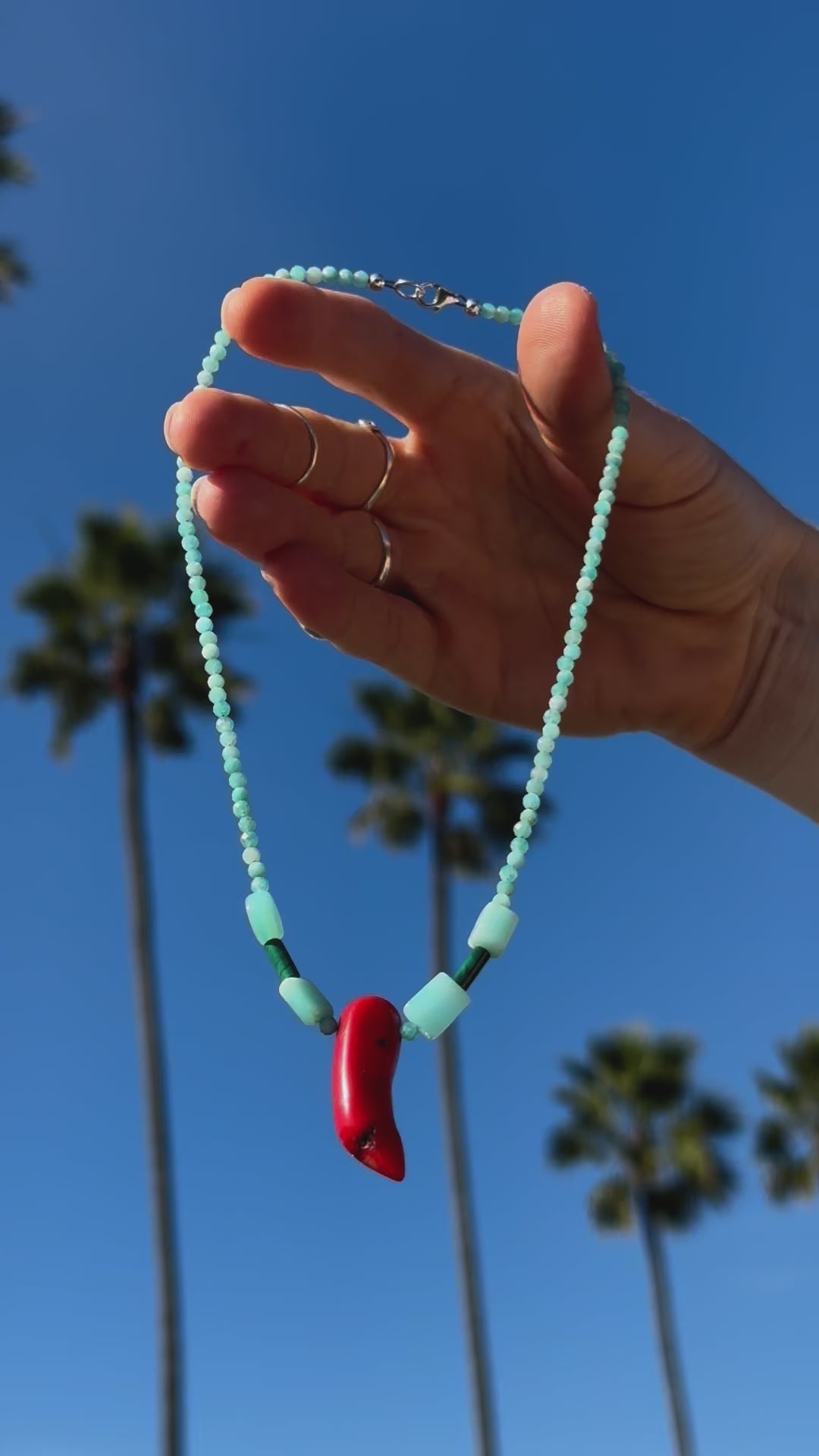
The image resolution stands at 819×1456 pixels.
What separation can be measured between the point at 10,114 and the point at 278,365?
17819 millimetres

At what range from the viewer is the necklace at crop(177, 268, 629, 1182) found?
2561mm

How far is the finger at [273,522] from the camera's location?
2926mm

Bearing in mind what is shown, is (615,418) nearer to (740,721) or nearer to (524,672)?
(524,672)

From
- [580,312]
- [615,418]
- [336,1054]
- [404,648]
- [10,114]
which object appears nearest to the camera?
[336,1054]

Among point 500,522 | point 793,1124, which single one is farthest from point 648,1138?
point 500,522

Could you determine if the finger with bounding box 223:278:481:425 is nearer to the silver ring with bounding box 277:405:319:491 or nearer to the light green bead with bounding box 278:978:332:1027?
the silver ring with bounding box 277:405:319:491

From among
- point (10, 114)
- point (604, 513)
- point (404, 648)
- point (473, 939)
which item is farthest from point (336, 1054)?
point (10, 114)

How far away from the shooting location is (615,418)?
297 cm

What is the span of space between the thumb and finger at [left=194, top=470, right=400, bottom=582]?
1.57 ft

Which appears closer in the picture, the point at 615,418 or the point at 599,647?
the point at 615,418

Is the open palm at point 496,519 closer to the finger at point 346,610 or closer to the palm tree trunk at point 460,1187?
the finger at point 346,610

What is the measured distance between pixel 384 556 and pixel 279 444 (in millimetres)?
373

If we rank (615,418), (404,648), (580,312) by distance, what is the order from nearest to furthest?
1. (580,312)
2. (615,418)
3. (404,648)

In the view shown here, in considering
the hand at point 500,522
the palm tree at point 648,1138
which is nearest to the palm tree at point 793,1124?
the palm tree at point 648,1138
